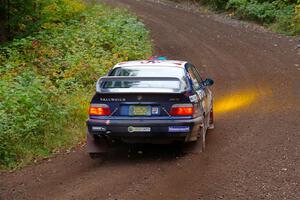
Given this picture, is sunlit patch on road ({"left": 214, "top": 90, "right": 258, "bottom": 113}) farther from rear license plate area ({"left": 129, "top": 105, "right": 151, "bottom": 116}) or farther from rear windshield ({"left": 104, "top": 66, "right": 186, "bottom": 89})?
rear license plate area ({"left": 129, "top": 105, "right": 151, "bottom": 116})

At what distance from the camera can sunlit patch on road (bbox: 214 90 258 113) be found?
13.8m

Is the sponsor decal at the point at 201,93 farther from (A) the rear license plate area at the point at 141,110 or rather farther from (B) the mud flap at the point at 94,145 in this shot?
(B) the mud flap at the point at 94,145

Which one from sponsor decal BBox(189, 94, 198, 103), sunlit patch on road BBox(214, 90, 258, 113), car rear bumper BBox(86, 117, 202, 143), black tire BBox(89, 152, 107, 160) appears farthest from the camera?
sunlit patch on road BBox(214, 90, 258, 113)

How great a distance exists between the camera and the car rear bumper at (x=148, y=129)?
8641 millimetres

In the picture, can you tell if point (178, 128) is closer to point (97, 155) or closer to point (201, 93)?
point (201, 93)

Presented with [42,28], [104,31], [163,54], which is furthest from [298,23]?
[42,28]

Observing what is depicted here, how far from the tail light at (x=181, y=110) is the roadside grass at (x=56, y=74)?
2679 mm

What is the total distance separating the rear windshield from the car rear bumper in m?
0.66

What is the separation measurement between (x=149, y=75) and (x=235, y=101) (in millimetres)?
5836

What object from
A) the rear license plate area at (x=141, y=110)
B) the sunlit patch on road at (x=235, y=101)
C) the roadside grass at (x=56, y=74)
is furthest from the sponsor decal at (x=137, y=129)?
the sunlit patch on road at (x=235, y=101)

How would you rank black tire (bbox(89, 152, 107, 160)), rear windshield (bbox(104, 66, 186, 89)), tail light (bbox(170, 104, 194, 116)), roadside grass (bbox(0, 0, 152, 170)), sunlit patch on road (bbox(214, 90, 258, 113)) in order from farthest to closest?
sunlit patch on road (bbox(214, 90, 258, 113)) < roadside grass (bbox(0, 0, 152, 170)) < black tire (bbox(89, 152, 107, 160)) < rear windshield (bbox(104, 66, 186, 89)) < tail light (bbox(170, 104, 194, 116))

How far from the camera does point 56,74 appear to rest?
15289 mm

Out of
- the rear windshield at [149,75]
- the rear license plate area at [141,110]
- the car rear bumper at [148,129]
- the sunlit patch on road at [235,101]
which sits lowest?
the sunlit patch on road at [235,101]

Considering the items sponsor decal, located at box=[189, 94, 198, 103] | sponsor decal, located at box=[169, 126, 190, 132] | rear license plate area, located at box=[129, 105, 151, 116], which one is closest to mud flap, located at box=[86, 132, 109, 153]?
rear license plate area, located at box=[129, 105, 151, 116]
